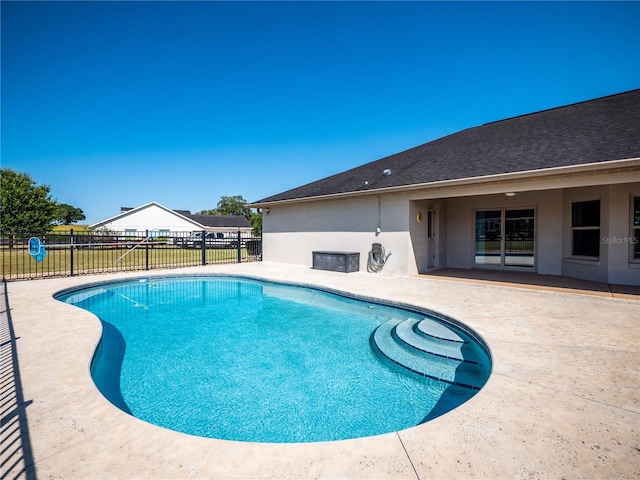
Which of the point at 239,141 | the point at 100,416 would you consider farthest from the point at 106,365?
the point at 239,141

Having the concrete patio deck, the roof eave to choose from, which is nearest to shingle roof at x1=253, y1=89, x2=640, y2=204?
the roof eave

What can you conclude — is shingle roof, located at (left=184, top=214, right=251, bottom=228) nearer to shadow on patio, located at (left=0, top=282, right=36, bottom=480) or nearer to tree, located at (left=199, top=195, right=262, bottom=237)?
tree, located at (left=199, top=195, right=262, bottom=237)

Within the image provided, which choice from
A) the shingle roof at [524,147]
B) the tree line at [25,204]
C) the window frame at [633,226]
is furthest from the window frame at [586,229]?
the tree line at [25,204]

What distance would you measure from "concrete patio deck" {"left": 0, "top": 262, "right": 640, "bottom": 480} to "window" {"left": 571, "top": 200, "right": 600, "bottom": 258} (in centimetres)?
581

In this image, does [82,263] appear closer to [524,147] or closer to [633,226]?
[524,147]

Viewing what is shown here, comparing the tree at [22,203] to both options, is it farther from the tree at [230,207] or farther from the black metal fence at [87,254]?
the tree at [230,207]

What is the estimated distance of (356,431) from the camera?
2.79 metres

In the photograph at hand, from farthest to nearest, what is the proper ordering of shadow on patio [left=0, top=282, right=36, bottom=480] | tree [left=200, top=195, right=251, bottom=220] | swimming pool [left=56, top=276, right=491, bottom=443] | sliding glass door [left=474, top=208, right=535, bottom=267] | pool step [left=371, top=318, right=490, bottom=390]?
tree [left=200, top=195, right=251, bottom=220] < sliding glass door [left=474, top=208, right=535, bottom=267] < pool step [left=371, top=318, right=490, bottom=390] < swimming pool [left=56, top=276, right=491, bottom=443] < shadow on patio [left=0, top=282, right=36, bottom=480]

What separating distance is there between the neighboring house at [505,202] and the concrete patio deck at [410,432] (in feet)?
16.4

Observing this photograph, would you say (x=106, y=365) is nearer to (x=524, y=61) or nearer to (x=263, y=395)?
(x=263, y=395)

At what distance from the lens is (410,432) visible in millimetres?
2186

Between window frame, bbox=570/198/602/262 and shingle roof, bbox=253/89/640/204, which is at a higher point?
shingle roof, bbox=253/89/640/204

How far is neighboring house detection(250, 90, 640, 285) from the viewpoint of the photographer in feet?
24.7

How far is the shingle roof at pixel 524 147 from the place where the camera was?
7355mm
